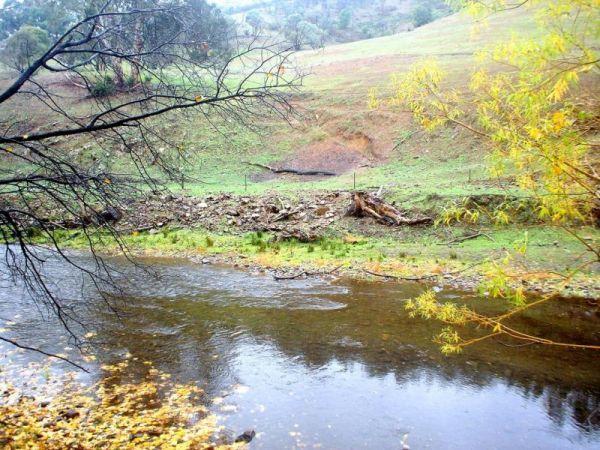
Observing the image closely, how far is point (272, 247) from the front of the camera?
1585 cm

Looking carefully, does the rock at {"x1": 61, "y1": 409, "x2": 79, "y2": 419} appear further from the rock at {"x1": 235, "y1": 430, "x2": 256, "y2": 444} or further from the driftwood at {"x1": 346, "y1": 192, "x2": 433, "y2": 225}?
the driftwood at {"x1": 346, "y1": 192, "x2": 433, "y2": 225}

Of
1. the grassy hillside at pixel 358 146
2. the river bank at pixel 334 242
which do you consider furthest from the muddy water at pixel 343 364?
the grassy hillside at pixel 358 146

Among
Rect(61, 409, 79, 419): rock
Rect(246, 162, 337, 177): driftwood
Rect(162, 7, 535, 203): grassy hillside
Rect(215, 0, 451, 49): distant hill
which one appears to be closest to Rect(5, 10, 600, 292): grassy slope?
Rect(162, 7, 535, 203): grassy hillside

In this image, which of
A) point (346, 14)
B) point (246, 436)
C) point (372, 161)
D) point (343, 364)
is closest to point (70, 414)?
point (246, 436)

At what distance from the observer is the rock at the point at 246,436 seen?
19.5ft

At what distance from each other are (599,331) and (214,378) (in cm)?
749

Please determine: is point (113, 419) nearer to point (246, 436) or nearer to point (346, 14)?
point (246, 436)

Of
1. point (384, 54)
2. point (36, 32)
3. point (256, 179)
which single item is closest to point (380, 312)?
point (256, 179)

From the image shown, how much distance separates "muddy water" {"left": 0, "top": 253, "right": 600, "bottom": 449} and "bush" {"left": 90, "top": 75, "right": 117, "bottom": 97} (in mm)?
2342

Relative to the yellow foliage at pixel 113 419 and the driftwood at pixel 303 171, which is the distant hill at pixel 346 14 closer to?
the driftwood at pixel 303 171

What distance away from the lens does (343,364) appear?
8.14 meters

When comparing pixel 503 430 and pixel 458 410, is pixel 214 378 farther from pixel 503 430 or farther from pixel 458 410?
pixel 503 430

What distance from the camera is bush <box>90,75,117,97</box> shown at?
4.91 metres

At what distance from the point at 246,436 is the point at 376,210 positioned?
1254cm
